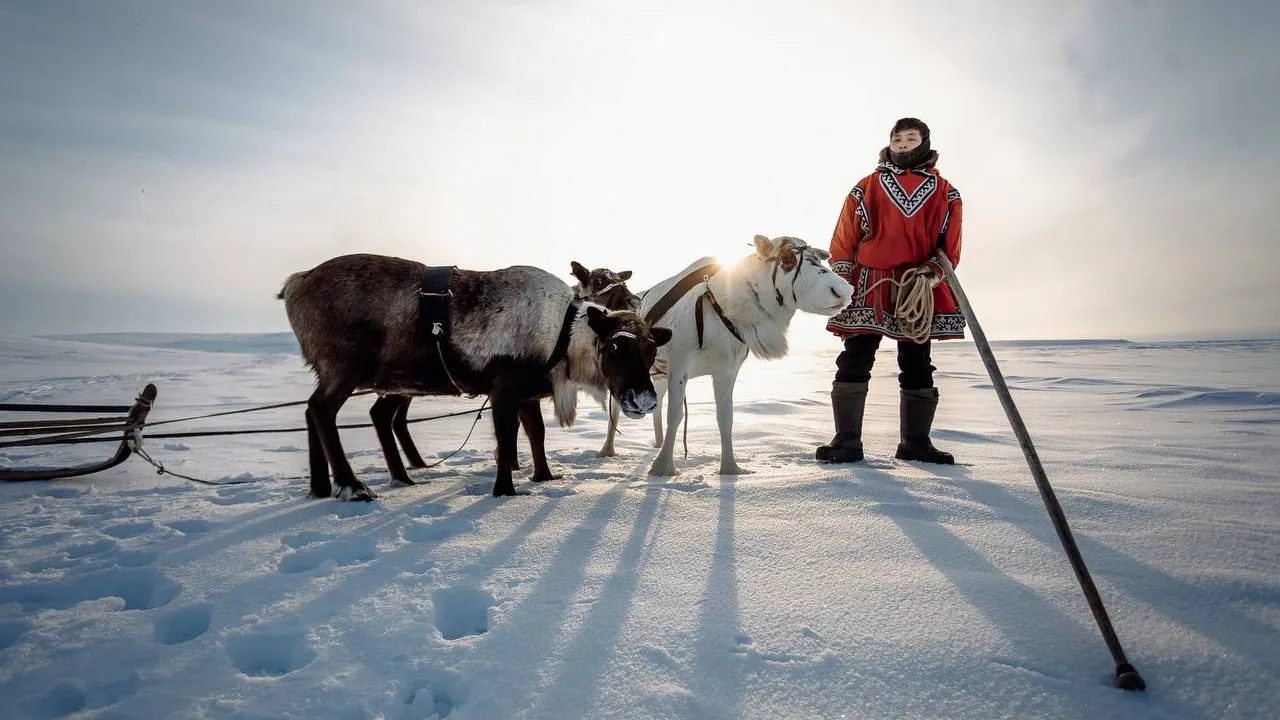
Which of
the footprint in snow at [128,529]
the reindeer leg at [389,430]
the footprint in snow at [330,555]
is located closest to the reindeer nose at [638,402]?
the footprint in snow at [330,555]

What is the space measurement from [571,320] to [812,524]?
231 cm

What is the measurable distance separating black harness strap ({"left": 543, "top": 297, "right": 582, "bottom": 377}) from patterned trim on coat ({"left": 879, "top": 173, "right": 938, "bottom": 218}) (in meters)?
2.94

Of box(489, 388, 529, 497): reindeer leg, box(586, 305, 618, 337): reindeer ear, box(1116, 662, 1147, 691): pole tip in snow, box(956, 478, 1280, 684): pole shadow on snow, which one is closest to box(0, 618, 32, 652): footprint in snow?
box(489, 388, 529, 497): reindeer leg

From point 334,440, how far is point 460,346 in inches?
42.3

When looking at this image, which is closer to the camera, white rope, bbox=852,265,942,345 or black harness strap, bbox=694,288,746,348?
white rope, bbox=852,265,942,345

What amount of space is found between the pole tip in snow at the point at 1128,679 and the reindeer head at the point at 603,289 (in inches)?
138

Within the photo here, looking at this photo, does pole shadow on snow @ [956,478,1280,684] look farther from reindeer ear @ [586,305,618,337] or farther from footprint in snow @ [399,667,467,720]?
reindeer ear @ [586,305,618,337]

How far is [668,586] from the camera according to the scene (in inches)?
88.3

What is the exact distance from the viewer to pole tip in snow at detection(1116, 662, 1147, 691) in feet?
4.92

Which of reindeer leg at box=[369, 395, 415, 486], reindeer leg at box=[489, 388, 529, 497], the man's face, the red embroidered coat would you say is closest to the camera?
reindeer leg at box=[489, 388, 529, 497]

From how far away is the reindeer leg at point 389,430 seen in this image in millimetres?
4461

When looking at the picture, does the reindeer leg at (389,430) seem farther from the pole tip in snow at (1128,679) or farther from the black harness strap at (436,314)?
the pole tip in snow at (1128,679)

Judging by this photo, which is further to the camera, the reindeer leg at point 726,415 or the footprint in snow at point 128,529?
the reindeer leg at point 726,415

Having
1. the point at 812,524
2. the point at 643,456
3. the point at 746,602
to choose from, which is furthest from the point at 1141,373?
the point at 746,602
